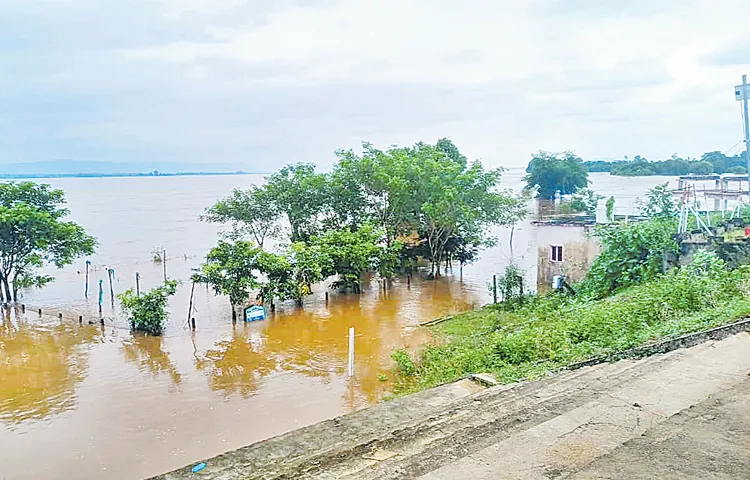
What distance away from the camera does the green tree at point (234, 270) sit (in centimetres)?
1631

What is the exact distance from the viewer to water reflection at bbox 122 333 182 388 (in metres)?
12.1

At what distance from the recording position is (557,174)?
150 ft

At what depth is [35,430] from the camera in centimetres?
910

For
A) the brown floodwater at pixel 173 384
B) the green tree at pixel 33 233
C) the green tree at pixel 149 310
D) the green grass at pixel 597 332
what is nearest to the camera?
the green grass at pixel 597 332

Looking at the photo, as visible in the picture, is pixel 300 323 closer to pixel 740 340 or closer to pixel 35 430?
pixel 35 430

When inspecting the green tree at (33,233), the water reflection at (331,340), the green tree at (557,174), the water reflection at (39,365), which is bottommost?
the water reflection at (39,365)

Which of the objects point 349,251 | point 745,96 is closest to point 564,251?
point 349,251

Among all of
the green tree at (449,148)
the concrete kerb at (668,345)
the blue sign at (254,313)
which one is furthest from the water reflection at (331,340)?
the green tree at (449,148)

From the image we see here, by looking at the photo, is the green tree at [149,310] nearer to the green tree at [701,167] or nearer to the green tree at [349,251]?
the green tree at [349,251]

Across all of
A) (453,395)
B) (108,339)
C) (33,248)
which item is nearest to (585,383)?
(453,395)

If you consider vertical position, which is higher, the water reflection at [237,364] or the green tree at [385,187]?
the green tree at [385,187]

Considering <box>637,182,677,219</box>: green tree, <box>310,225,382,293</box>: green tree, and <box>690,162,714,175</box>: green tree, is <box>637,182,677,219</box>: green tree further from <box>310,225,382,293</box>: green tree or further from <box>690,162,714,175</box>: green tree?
<box>690,162,714,175</box>: green tree

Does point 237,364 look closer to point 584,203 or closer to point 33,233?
point 33,233

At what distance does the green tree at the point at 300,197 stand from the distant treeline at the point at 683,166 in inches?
1068
